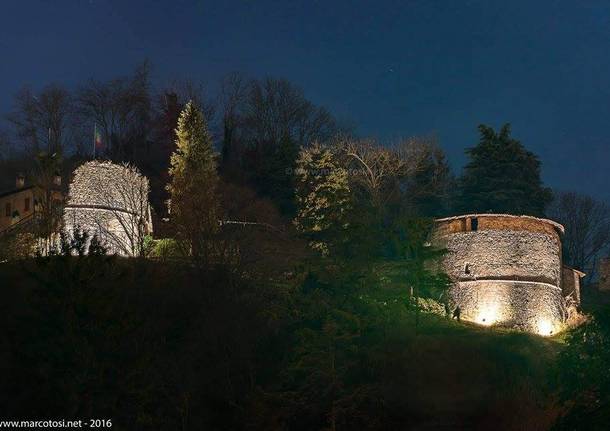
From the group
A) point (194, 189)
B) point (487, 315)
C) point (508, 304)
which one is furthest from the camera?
point (194, 189)

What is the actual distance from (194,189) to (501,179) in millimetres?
17241

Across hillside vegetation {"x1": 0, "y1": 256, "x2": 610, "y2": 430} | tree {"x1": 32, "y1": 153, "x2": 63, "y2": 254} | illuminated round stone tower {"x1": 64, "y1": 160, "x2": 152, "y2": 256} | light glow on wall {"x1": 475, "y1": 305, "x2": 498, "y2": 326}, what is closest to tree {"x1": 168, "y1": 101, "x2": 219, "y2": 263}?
illuminated round stone tower {"x1": 64, "y1": 160, "x2": 152, "y2": 256}

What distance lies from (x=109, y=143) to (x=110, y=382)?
32.4m

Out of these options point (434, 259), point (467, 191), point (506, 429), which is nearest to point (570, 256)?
point (467, 191)

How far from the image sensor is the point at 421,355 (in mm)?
29141

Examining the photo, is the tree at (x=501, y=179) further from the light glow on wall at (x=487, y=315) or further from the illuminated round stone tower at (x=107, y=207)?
the illuminated round stone tower at (x=107, y=207)

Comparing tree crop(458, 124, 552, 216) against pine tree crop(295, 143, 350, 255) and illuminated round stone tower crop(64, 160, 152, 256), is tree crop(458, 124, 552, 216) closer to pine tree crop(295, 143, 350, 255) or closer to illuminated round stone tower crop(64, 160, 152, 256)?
pine tree crop(295, 143, 350, 255)

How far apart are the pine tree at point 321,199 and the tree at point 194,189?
409cm

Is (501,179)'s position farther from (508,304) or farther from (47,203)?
(47,203)

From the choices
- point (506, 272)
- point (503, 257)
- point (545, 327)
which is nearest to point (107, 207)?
point (503, 257)

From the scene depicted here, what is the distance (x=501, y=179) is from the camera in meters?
46.2

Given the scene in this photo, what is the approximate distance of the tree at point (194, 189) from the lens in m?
33.9

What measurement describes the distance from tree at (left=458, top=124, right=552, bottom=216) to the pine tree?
872 cm

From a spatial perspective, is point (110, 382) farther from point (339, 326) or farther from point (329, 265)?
point (329, 265)
